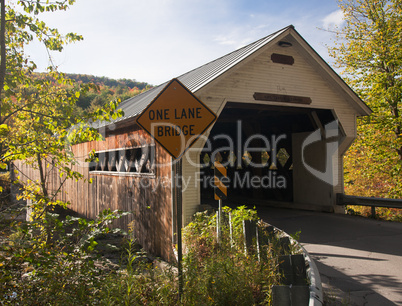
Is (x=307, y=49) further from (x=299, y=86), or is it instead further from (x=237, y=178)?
(x=237, y=178)

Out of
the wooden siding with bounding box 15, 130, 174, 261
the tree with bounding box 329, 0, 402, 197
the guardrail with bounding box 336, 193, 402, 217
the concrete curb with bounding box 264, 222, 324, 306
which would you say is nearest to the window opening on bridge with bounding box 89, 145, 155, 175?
the wooden siding with bounding box 15, 130, 174, 261

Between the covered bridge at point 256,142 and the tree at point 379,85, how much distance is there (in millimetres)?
5985

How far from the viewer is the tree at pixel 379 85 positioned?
16.0 metres

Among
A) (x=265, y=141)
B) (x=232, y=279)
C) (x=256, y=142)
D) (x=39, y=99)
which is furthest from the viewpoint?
(x=265, y=141)

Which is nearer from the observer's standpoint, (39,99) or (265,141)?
(39,99)

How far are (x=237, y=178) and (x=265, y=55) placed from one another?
9338mm

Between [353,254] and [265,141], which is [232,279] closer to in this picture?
[353,254]

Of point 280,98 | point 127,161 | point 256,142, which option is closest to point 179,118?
point 280,98

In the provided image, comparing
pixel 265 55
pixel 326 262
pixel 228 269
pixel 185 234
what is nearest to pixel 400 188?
pixel 265 55

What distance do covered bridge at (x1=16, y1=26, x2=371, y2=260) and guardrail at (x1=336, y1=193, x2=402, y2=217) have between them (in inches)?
9.6

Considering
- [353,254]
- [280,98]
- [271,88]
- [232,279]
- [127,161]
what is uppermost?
[271,88]

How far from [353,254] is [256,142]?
8012mm

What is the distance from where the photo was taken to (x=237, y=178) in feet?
57.4

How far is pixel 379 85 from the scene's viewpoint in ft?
53.8
